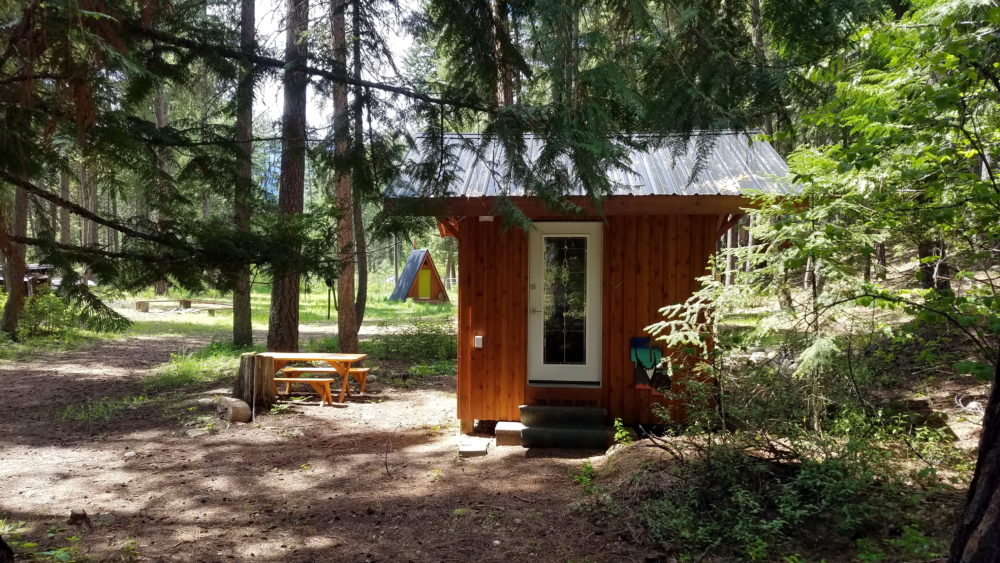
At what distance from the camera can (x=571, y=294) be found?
738 centimetres

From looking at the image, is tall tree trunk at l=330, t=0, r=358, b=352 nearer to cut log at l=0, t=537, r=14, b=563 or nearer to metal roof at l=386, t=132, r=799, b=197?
metal roof at l=386, t=132, r=799, b=197

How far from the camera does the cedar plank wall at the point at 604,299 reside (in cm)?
713

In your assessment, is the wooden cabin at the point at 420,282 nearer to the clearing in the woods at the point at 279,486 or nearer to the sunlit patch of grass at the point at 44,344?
the sunlit patch of grass at the point at 44,344

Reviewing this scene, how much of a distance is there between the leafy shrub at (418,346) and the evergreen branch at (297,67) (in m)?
9.69

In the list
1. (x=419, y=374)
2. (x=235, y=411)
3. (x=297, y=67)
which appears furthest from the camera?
(x=419, y=374)

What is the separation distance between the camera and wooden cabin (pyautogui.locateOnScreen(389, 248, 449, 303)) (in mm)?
30406

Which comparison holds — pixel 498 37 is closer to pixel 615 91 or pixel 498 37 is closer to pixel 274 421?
pixel 615 91

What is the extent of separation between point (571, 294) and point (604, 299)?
1.27ft

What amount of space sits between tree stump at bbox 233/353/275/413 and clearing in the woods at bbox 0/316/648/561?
403 mm

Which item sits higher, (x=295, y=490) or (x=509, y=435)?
(x=509, y=435)

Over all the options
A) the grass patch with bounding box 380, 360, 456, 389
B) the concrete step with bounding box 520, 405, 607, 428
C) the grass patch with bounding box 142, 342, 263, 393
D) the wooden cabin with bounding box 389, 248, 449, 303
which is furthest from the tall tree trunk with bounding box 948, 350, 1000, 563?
the wooden cabin with bounding box 389, 248, 449, 303

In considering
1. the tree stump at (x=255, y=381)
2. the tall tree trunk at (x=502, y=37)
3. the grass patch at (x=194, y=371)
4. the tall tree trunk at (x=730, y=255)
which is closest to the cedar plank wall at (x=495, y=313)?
the tall tree trunk at (x=730, y=255)

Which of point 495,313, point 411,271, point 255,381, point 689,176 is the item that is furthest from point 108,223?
point 411,271

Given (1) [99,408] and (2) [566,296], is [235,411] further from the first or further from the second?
(2) [566,296]
